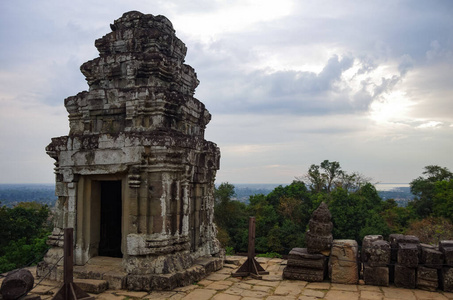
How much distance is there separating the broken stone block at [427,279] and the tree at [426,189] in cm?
2815

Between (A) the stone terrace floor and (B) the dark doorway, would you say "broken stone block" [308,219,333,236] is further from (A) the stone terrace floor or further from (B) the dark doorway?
(B) the dark doorway

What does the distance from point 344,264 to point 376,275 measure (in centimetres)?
60

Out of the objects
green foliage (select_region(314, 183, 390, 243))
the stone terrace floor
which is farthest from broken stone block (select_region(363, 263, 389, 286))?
green foliage (select_region(314, 183, 390, 243))

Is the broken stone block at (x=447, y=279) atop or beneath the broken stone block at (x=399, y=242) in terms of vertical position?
beneath

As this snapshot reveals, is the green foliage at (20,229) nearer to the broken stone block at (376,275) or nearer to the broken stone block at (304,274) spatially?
the broken stone block at (304,274)

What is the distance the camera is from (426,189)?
3419cm

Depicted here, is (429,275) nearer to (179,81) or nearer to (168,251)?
(168,251)

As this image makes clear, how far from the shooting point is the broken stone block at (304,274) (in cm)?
735

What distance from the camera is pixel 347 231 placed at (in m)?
24.5

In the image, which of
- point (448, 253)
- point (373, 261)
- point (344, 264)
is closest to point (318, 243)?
point (344, 264)

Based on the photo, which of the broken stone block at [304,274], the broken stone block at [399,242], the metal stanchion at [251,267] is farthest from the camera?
the metal stanchion at [251,267]

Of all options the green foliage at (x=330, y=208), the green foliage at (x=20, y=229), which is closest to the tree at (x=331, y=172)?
the green foliage at (x=330, y=208)

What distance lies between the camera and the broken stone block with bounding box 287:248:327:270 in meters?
7.43

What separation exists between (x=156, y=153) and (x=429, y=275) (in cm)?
552
